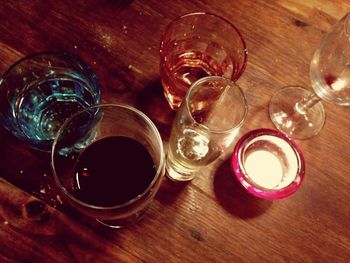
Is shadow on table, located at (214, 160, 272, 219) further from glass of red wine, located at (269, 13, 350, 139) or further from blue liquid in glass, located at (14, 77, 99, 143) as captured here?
blue liquid in glass, located at (14, 77, 99, 143)

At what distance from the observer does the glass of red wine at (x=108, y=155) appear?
564mm

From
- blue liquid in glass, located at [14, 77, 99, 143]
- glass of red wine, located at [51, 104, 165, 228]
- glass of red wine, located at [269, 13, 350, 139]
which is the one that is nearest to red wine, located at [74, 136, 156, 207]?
glass of red wine, located at [51, 104, 165, 228]

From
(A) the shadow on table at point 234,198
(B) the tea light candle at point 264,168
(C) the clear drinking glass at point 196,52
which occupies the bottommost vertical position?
(A) the shadow on table at point 234,198

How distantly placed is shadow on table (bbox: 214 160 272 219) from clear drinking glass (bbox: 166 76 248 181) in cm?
5

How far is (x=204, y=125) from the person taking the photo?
607 mm

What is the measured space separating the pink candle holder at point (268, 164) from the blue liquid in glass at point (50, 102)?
0.86 feet

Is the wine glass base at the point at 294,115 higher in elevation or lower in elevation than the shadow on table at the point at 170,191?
higher

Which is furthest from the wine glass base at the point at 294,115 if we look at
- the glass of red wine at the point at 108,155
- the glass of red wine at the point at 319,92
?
the glass of red wine at the point at 108,155

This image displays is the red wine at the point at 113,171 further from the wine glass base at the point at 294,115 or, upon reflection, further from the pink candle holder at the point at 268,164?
the wine glass base at the point at 294,115

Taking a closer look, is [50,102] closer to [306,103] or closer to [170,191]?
[170,191]

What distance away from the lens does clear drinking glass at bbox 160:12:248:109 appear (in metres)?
0.66

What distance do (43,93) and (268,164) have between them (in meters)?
0.39

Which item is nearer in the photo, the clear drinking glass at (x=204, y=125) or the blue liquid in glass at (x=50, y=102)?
the clear drinking glass at (x=204, y=125)

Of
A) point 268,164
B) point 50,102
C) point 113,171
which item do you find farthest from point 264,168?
point 50,102
